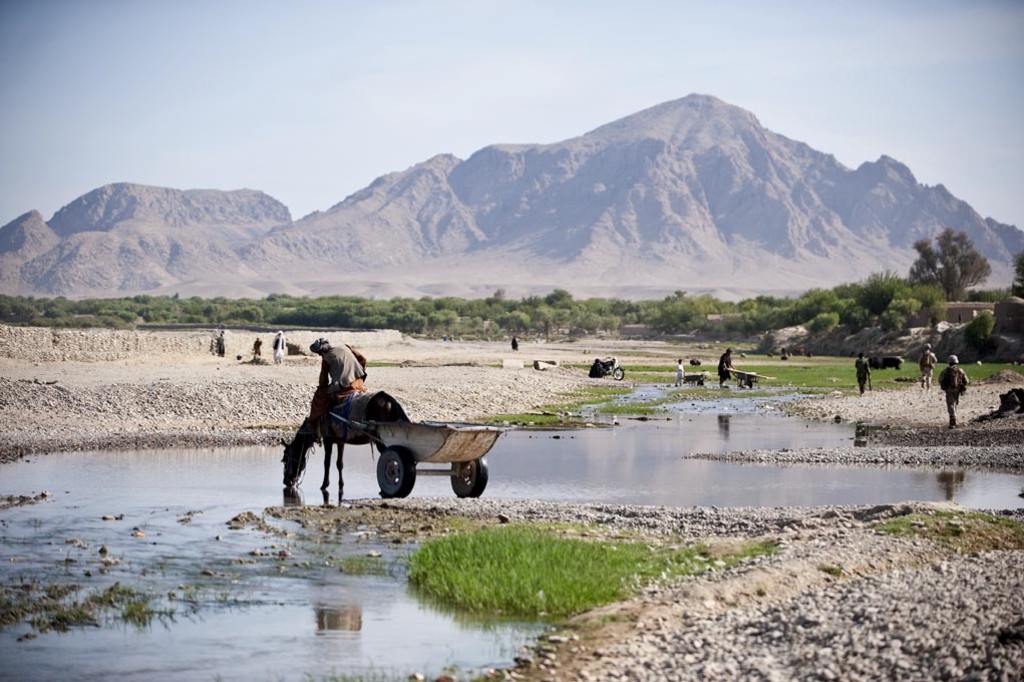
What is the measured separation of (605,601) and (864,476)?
13.1 metres

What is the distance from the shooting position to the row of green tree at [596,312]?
94.2 m

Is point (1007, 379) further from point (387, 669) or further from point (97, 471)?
point (387, 669)

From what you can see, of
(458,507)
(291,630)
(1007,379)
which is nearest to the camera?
(291,630)

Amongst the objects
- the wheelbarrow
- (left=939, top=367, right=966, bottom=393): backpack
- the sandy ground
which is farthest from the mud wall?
(left=939, top=367, right=966, bottom=393): backpack

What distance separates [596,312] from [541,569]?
442 ft

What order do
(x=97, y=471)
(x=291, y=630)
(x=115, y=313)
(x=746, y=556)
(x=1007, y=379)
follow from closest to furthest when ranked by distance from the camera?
(x=291, y=630)
(x=746, y=556)
(x=97, y=471)
(x=1007, y=379)
(x=115, y=313)

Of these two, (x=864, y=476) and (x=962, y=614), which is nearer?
(x=962, y=614)

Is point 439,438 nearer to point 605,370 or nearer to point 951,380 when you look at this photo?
point 951,380

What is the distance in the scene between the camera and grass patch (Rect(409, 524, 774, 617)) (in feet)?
42.4

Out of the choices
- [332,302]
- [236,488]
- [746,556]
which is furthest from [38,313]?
[746,556]

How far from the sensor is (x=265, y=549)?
15.6m

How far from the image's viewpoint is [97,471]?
2275cm

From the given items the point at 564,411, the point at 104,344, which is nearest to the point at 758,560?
the point at 564,411

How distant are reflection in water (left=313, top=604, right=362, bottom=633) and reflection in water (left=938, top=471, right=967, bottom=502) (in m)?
12.2
